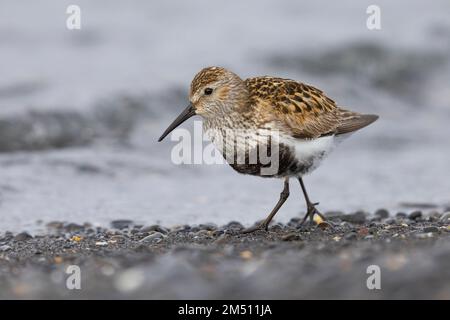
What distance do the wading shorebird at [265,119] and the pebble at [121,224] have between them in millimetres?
1587

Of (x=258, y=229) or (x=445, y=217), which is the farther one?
(x=445, y=217)

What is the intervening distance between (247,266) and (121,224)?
3.69 meters

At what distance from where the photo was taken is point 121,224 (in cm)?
891

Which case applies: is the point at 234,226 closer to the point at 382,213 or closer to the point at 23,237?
the point at 382,213

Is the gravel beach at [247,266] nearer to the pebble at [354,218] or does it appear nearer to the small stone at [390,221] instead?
the small stone at [390,221]

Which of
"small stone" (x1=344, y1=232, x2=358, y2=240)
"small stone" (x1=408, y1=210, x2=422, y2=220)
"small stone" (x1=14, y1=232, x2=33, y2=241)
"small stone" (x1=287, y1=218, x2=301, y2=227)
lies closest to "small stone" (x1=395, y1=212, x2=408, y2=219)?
"small stone" (x1=408, y1=210, x2=422, y2=220)

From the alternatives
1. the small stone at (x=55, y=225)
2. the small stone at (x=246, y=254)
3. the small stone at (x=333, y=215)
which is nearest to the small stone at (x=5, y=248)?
the small stone at (x=55, y=225)

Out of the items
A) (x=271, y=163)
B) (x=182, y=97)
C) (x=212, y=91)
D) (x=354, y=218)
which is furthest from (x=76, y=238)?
(x=182, y=97)

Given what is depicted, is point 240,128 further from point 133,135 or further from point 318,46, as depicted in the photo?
point 318,46

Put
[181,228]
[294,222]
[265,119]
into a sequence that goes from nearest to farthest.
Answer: [265,119], [181,228], [294,222]

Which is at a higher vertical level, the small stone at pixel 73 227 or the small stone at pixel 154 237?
the small stone at pixel 73 227

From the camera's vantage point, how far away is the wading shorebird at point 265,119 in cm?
729

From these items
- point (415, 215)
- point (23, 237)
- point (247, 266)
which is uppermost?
point (415, 215)
